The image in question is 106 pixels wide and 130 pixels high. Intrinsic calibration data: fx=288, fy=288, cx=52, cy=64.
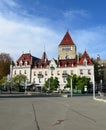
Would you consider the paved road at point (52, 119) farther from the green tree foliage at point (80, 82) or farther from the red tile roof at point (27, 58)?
the red tile roof at point (27, 58)

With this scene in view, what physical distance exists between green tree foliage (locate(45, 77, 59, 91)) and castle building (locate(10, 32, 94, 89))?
18.8ft

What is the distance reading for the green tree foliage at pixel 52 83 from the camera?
99562 millimetres

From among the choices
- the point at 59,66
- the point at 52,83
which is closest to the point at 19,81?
the point at 52,83

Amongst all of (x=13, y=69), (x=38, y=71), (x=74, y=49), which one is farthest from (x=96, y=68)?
(x=13, y=69)

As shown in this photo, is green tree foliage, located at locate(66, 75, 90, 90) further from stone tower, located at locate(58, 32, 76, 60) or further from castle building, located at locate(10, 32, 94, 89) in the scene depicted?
stone tower, located at locate(58, 32, 76, 60)

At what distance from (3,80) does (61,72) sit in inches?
862

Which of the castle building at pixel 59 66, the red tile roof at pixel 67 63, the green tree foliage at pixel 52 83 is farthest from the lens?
the red tile roof at pixel 67 63

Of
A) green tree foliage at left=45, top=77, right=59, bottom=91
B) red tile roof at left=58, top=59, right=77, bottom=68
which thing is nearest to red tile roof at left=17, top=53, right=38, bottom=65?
red tile roof at left=58, top=59, right=77, bottom=68

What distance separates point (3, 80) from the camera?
103 meters

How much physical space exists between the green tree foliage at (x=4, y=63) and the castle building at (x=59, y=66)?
6.57 ft

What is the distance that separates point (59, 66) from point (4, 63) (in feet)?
70.4

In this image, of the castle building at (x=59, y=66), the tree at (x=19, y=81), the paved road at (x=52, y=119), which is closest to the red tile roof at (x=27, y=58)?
the castle building at (x=59, y=66)

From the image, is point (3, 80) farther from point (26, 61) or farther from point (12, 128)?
point (12, 128)

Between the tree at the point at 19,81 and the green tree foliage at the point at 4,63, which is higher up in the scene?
the green tree foliage at the point at 4,63
